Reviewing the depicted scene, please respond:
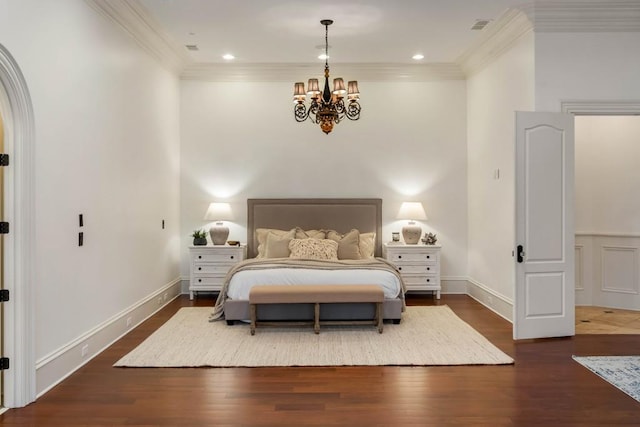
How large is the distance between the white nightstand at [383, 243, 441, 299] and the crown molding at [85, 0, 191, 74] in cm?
401

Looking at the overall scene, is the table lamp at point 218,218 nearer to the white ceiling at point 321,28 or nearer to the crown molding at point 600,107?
the white ceiling at point 321,28

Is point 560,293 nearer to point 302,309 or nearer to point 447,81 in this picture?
point 302,309

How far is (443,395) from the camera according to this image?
3709 mm

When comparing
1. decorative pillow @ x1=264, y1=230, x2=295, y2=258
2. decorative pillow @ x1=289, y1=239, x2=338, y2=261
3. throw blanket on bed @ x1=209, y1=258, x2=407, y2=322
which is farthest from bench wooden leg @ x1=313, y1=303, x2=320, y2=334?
decorative pillow @ x1=264, y1=230, x2=295, y2=258

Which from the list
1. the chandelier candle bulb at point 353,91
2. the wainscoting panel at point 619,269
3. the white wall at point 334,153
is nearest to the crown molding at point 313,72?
the white wall at point 334,153

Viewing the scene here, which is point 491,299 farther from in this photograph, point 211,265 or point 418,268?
point 211,265

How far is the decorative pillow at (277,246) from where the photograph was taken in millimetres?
7012

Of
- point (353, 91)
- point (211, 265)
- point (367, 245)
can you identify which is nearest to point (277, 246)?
point (211, 265)

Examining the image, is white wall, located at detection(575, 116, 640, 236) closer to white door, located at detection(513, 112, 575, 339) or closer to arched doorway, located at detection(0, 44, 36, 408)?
white door, located at detection(513, 112, 575, 339)

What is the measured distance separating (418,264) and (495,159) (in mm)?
1851

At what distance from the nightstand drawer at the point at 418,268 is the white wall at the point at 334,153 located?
0.53 m

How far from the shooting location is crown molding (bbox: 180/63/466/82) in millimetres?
7707

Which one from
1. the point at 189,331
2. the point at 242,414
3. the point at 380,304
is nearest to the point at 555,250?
the point at 380,304

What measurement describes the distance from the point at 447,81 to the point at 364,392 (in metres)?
5.56
